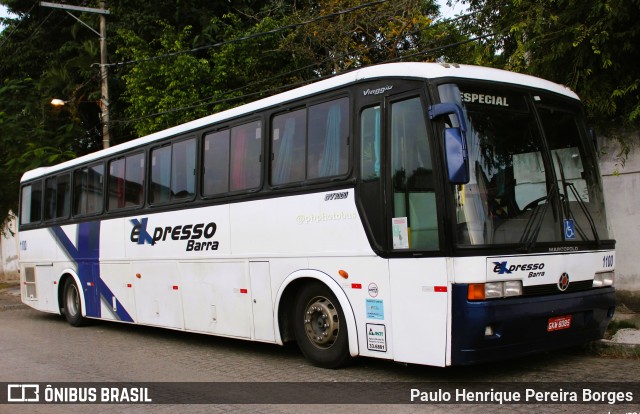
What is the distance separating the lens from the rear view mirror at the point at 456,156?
5902 mm

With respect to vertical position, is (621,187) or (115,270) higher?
(621,187)

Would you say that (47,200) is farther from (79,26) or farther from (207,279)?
(79,26)

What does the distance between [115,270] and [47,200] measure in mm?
4004

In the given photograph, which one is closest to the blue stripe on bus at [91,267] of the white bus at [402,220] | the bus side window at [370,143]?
the white bus at [402,220]

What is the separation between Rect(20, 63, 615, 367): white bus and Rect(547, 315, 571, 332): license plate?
0.02 metres

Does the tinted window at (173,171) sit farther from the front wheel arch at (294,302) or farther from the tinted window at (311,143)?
the front wheel arch at (294,302)

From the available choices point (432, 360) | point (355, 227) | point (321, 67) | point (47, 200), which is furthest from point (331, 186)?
point (321, 67)

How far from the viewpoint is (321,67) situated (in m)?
20.5

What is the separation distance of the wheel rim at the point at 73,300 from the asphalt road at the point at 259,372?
7.21 ft

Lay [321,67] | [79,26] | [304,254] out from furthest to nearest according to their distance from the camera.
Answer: [79,26], [321,67], [304,254]

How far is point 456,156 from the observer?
235 inches

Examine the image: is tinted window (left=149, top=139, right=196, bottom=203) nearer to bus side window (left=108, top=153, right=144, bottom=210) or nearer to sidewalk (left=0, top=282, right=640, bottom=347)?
bus side window (left=108, top=153, right=144, bottom=210)

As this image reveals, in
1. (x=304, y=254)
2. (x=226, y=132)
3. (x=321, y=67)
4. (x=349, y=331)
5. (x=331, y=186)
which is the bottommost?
(x=349, y=331)

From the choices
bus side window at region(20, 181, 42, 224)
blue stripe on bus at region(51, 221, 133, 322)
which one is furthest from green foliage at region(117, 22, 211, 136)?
blue stripe on bus at region(51, 221, 133, 322)
